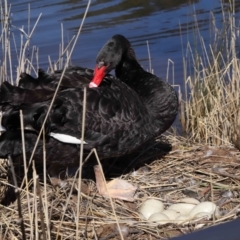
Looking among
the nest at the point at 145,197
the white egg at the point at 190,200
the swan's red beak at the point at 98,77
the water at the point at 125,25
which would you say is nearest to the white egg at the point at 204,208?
the nest at the point at 145,197

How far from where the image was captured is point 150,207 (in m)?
2.96

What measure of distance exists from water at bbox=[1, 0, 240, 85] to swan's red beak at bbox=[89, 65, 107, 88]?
7.20 ft

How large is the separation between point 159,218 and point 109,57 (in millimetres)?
1014

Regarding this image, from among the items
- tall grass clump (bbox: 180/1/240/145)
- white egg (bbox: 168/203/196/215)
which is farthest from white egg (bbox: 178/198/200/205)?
tall grass clump (bbox: 180/1/240/145)

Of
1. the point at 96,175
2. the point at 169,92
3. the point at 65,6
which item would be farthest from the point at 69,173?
the point at 65,6

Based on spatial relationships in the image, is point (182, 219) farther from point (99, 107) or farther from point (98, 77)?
point (98, 77)

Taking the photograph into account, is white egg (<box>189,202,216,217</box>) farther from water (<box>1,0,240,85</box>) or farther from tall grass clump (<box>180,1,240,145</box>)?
water (<box>1,0,240,85</box>)

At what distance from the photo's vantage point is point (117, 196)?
122 inches

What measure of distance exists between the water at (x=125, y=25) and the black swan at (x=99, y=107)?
6.67ft

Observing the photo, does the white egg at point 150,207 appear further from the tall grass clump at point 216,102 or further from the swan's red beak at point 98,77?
the tall grass clump at point 216,102

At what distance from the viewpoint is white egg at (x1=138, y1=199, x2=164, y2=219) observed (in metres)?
2.92

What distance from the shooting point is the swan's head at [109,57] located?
3.23 m

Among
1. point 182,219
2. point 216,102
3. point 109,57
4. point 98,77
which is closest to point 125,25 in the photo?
point 216,102

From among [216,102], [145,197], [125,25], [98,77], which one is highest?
[98,77]
